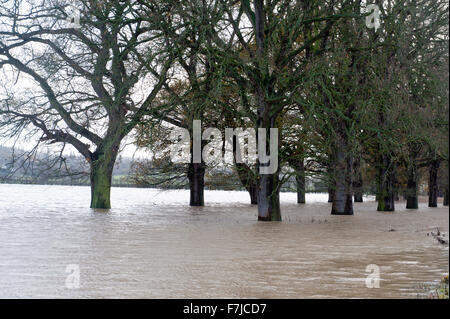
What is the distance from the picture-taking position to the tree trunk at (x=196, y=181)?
36.7 metres

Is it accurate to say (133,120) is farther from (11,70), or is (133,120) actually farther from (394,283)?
(394,283)

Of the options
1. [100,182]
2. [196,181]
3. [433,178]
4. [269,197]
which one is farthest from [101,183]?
[433,178]

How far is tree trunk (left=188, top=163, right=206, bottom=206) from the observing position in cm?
3671

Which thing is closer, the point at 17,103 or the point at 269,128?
the point at 269,128

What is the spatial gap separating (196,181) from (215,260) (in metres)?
25.0

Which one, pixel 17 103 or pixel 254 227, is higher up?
pixel 17 103

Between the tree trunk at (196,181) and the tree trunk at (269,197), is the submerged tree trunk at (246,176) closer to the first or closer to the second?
the tree trunk at (269,197)

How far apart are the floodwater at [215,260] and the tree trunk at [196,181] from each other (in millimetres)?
14166

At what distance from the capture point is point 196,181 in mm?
38156

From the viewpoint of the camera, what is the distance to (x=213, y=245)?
16172mm

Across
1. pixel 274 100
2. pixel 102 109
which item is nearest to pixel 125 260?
pixel 274 100

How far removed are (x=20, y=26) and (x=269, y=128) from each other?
14.7m

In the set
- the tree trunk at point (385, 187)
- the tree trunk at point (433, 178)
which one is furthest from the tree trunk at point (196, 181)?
the tree trunk at point (433, 178)

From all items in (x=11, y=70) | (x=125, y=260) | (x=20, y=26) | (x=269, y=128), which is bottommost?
(x=125, y=260)
